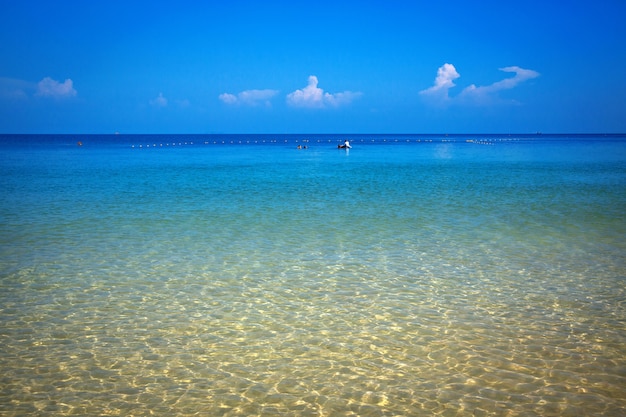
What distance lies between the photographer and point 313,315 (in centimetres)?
821

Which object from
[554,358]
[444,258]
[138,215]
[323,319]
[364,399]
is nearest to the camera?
[364,399]

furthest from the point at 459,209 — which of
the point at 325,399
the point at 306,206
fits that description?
the point at 325,399

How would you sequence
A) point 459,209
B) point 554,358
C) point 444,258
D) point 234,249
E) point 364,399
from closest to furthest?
point 364,399 < point 554,358 < point 444,258 < point 234,249 < point 459,209

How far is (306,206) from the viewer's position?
2042 cm

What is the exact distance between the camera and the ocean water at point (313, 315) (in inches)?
226

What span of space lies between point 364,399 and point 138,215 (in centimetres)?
1454

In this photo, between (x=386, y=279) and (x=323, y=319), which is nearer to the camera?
(x=323, y=319)

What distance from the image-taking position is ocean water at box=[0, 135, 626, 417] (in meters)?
5.74

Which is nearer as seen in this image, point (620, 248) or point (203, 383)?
point (203, 383)

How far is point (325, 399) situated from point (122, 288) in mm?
5499

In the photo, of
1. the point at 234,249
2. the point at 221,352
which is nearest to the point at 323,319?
the point at 221,352

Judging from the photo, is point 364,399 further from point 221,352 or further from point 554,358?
point 554,358

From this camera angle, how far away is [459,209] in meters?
19.6

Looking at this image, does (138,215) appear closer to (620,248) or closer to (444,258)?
(444,258)
